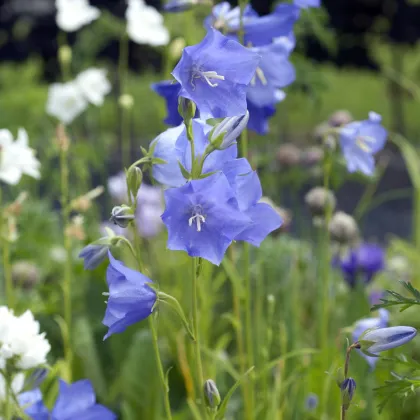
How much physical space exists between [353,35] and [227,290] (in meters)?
4.04

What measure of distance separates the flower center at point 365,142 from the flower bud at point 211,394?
0.54 m

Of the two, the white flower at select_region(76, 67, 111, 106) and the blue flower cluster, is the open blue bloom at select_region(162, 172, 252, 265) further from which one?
the white flower at select_region(76, 67, 111, 106)

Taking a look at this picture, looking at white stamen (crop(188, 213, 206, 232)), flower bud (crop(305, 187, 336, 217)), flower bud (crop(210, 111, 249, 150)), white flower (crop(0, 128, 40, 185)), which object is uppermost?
flower bud (crop(210, 111, 249, 150))

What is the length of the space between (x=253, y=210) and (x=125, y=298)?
14 centimetres

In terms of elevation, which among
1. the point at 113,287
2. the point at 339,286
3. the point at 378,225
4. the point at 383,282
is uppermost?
the point at 113,287

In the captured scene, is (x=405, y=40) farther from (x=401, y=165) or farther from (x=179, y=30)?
(x=179, y=30)

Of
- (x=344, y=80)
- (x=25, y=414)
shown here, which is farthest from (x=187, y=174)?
(x=344, y=80)


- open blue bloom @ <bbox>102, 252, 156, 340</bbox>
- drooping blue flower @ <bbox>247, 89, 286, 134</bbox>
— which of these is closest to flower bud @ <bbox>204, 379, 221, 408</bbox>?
open blue bloom @ <bbox>102, 252, 156, 340</bbox>

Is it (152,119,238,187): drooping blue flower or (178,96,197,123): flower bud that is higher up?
(178,96,197,123): flower bud

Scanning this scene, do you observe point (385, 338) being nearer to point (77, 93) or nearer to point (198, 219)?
point (198, 219)

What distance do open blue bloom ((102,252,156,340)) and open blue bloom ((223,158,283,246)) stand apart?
0.32 ft

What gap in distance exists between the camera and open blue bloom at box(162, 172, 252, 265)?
0.58 m

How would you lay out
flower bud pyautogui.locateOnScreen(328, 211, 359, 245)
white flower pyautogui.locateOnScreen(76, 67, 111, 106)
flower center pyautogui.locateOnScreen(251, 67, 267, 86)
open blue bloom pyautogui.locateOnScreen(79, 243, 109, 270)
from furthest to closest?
white flower pyautogui.locateOnScreen(76, 67, 111, 106), flower bud pyautogui.locateOnScreen(328, 211, 359, 245), flower center pyautogui.locateOnScreen(251, 67, 267, 86), open blue bloom pyautogui.locateOnScreen(79, 243, 109, 270)

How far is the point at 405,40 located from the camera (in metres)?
5.57
